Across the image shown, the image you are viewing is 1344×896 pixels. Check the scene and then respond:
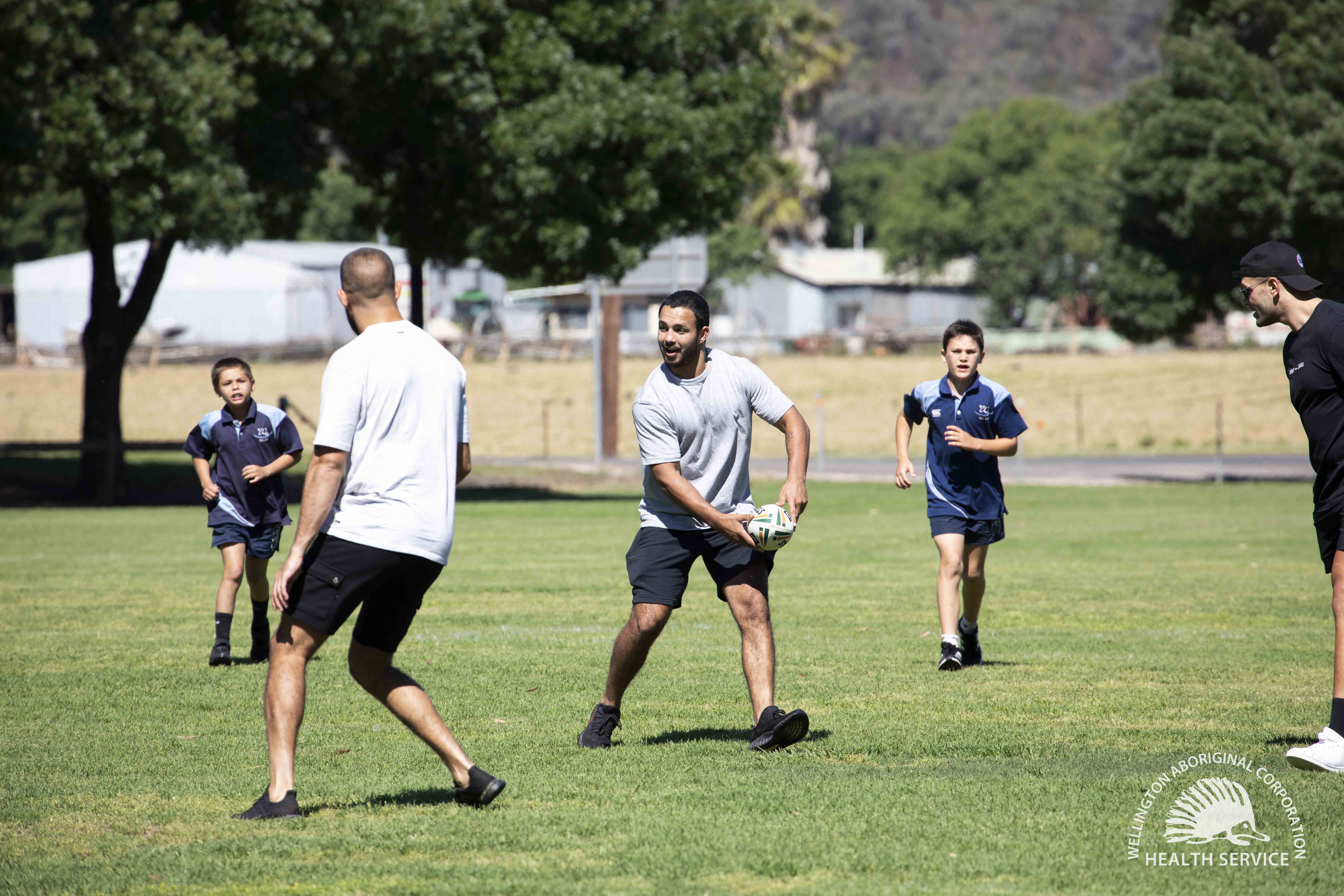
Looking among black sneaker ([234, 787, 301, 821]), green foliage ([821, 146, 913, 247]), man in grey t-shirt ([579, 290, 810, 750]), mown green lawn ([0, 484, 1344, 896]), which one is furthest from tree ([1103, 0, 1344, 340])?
green foliage ([821, 146, 913, 247])

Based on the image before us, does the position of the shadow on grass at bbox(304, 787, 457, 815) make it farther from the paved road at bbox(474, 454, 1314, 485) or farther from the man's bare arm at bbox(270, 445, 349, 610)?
the paved road at bbox(474, 454, 1314, 485)

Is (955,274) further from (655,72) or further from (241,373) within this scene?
(241,373)

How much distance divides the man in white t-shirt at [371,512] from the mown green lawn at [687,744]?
0.46m

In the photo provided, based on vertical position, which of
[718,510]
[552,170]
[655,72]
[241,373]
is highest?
[655,72]

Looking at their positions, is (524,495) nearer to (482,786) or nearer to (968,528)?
(968,528)

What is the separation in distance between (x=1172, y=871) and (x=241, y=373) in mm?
6463

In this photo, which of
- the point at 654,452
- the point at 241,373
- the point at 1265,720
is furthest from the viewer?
the point at 241,373

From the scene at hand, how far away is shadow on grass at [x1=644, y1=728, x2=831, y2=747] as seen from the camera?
22.3 feet

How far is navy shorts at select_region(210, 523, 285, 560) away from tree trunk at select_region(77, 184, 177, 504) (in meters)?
16.0

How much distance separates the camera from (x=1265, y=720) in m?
7.16

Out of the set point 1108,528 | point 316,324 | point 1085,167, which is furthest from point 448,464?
point 1085,167

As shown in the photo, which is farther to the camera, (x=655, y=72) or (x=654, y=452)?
(x=655, y=72)

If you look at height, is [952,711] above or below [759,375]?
below

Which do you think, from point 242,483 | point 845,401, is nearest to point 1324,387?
point 242,483
